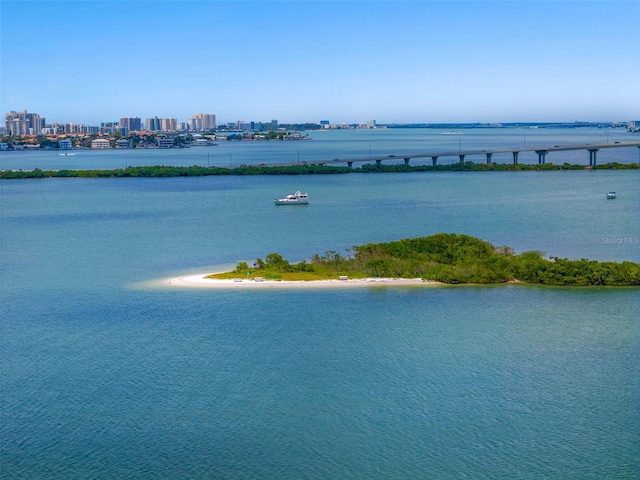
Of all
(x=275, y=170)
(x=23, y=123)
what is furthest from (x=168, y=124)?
(x=275, y=170)

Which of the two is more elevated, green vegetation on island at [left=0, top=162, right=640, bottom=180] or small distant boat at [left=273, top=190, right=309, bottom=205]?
green vegetation on island at [left=0, top=162, right=640, bottom=180]

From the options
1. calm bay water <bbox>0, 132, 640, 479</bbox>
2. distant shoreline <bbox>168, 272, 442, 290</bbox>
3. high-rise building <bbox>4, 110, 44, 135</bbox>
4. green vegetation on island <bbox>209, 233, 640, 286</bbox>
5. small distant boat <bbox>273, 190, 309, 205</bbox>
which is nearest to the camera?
calm bay water <bbox>0, 132, 640, 479</bbox>

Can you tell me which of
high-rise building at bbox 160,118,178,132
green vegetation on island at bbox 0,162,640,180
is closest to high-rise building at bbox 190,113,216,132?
high-rise building at bbox 160,118,178,132

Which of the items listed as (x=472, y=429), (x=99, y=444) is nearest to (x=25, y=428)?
(x=99, y=444)

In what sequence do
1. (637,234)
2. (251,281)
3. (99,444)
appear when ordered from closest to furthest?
(99,444) < (251,281) < (637,234)

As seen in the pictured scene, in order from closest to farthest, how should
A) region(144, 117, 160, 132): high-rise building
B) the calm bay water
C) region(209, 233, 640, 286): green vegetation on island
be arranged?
the calm bay water
region(209, 233, 640, 286): green vegetation on island
region(144, 117, 160, 132): high-rise building

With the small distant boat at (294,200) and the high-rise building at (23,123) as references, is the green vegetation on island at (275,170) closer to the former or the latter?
the small distant boat at (294,200)

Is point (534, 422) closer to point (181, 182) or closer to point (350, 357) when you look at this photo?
point (350, 357)

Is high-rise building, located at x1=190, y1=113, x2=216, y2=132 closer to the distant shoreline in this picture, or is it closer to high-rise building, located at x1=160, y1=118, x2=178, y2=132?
high-rise building, located at x1=160, y1=118, x2=178, y2=132
